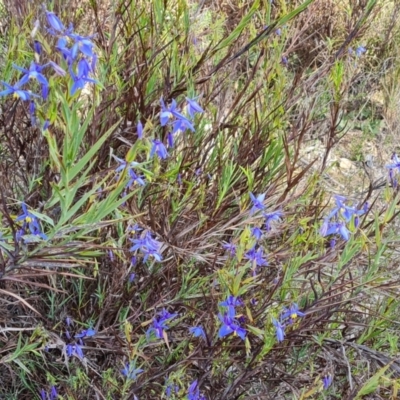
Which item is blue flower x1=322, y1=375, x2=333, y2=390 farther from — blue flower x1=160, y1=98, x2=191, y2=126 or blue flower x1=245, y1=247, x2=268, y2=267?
blue flower x1=160, y1=98, x2=191, y2=126

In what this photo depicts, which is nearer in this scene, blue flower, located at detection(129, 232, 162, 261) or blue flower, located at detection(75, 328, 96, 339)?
blue flower, located at detection(129, 232, 162, 261)

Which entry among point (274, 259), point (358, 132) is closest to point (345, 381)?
point (274, 259)

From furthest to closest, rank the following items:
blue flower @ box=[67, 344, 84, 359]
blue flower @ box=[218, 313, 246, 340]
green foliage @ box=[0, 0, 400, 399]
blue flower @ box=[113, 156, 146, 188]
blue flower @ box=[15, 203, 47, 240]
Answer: blue flower @ box=[67, 344, 84, 359], green foliage @ box=[0, 0, 400, 399], blue flower @ box=[218, 313, 246, 340], blue flower @ box=[15, 203, 47, 240], blue flower @ box=[113, 156, 146, 188]

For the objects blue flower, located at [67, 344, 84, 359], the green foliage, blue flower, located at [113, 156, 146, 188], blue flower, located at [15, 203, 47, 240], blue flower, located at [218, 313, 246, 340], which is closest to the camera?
blue flower, located at [113, 156, 146, 188]

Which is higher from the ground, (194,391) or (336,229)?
(336,229)

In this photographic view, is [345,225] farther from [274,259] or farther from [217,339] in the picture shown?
[217,339]

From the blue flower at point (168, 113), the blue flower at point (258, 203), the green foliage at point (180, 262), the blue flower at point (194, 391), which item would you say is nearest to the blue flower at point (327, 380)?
the green foliage at point (180, 262)

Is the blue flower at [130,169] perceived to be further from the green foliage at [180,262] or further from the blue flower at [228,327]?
the blue flower at [228,327]

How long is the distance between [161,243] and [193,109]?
1.09 ft

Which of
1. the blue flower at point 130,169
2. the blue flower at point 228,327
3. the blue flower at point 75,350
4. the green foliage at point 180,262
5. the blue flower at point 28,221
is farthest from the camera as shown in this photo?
the blue flower at point 75,350

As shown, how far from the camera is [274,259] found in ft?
4.63

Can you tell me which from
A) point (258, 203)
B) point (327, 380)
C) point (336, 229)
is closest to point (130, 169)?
point (258, 203)

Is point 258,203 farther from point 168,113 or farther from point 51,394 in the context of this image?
point 51,394

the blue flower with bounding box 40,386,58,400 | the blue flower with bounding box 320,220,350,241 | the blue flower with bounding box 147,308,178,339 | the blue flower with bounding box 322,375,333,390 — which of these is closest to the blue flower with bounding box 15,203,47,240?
the blue flower with bounding box 147,308,178,339
